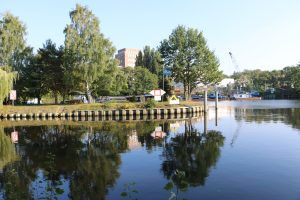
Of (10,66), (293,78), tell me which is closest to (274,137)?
(10,66)

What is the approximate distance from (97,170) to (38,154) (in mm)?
6398

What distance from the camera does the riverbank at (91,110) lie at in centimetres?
5116

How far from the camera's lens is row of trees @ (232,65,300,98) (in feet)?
477

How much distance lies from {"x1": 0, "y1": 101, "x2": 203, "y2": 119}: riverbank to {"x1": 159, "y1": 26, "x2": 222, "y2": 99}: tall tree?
961 inches

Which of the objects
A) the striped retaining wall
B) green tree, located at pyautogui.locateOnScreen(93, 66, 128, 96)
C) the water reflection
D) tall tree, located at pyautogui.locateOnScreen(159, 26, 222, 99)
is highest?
tall tree, located at pyautogui.locateOnScreen(159, 26, 222, 99)

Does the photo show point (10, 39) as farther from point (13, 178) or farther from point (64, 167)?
point (13, 178)

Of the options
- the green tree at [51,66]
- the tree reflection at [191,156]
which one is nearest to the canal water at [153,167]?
the tree reflection at [191,156]

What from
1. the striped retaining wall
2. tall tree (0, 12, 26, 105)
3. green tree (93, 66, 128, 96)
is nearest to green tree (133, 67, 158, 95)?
green tree (93, 66, 128, 96)

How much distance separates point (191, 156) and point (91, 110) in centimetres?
3562

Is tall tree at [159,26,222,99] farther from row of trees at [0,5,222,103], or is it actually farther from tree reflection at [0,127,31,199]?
tree reflection at [0,127,31,199]

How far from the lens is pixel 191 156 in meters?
18.5

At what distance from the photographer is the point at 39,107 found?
177 ft

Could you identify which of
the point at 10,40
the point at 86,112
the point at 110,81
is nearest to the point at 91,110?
the point at 86,112

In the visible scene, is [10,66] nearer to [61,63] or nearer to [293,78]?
[61,63]
